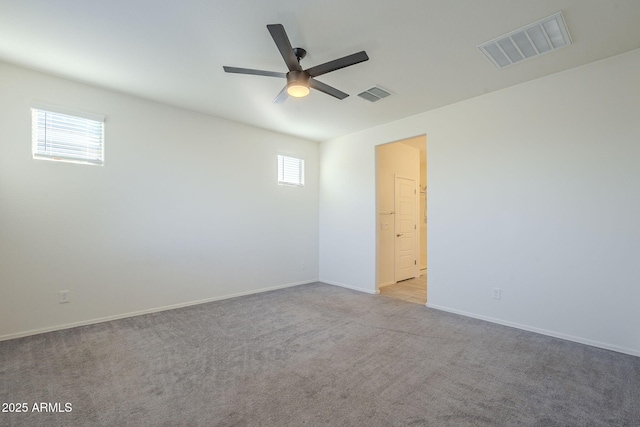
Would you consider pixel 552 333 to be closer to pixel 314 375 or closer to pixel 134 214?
pixel 314 375

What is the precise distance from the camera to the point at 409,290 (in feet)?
17.2

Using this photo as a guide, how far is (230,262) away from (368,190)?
2.65 meters

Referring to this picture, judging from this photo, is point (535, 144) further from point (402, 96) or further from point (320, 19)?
point (320, 19)

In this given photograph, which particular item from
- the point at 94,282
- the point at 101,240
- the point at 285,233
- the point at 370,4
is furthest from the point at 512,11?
the point at 94,282

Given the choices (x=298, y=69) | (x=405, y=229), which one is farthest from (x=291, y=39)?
(x=405, y=229)

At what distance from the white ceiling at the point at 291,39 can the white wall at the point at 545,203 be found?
0.34 meters

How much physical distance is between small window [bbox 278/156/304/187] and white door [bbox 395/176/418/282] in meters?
1.96

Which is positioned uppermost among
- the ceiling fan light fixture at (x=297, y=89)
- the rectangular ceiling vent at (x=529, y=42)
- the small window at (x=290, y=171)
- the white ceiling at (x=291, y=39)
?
the white ceiling at (x=291, y=39)

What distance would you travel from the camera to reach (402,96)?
12.3 feet

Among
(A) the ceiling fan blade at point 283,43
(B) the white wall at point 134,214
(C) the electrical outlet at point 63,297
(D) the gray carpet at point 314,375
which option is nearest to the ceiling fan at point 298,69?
(A) the ceiling fan blade at point 283,43

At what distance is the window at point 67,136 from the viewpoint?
10.6 ft

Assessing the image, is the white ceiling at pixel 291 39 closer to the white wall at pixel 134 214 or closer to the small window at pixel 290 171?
the white wall at pixel 134 214

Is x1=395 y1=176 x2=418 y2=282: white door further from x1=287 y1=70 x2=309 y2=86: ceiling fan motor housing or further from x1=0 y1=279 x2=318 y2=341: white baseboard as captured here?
x1=287 y1=70 x2=309 y2=86: ceiling fan motor housing

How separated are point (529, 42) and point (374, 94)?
1618 millimetres
